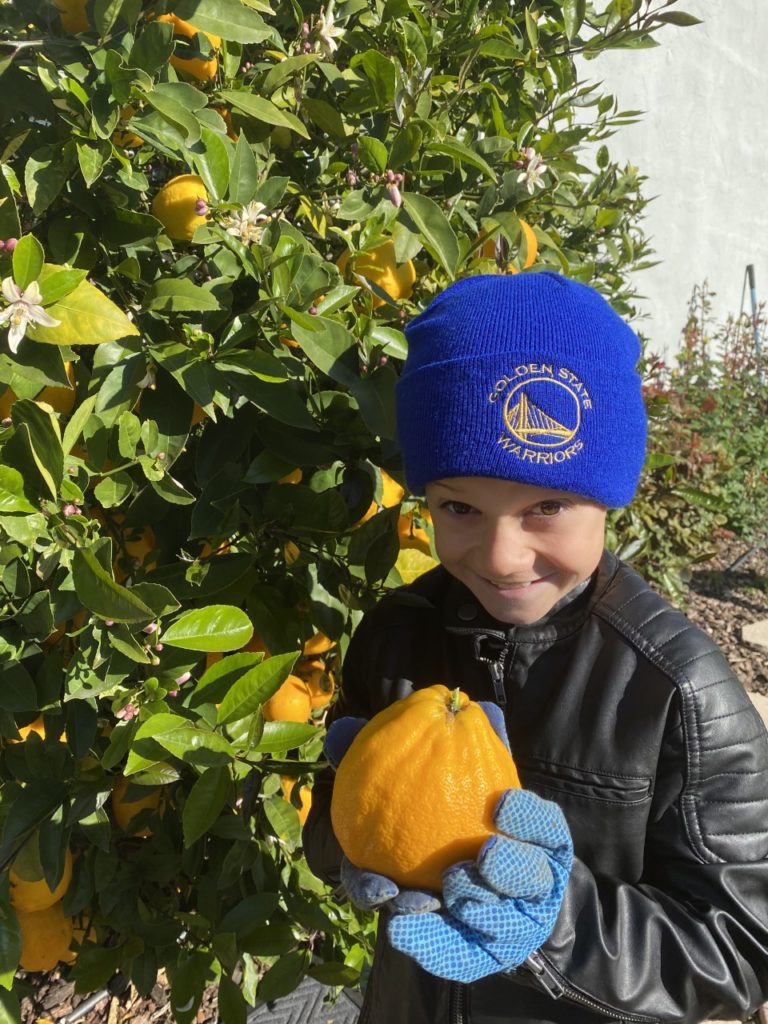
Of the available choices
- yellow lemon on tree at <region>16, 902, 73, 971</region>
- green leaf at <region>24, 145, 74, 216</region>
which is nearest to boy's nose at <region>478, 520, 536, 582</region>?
green leaf at <region>24, 145, 74, 216</region>

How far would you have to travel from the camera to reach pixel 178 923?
128 cm

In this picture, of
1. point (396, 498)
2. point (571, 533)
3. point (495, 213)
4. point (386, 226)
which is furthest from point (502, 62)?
point (571, 533)

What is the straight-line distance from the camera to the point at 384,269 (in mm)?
1232

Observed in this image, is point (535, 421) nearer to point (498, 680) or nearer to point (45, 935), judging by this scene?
point (498, 680)

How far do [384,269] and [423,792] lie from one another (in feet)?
2.50

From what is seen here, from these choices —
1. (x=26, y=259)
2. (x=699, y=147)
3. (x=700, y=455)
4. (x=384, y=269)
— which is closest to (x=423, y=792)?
(x=26, y=259)

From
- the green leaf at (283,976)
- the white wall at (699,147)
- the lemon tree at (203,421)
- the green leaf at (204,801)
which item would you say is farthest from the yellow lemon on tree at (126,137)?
the white wall at (699,147)

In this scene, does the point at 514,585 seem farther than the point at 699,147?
No

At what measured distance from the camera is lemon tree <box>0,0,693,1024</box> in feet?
2.97

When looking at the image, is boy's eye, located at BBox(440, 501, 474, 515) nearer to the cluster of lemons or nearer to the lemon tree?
the lemon tree

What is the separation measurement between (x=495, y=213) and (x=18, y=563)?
36.0 inches

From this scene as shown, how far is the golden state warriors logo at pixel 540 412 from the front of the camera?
859mm

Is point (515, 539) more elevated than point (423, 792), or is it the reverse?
point (515, 539)

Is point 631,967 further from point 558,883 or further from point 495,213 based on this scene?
point 495,213
